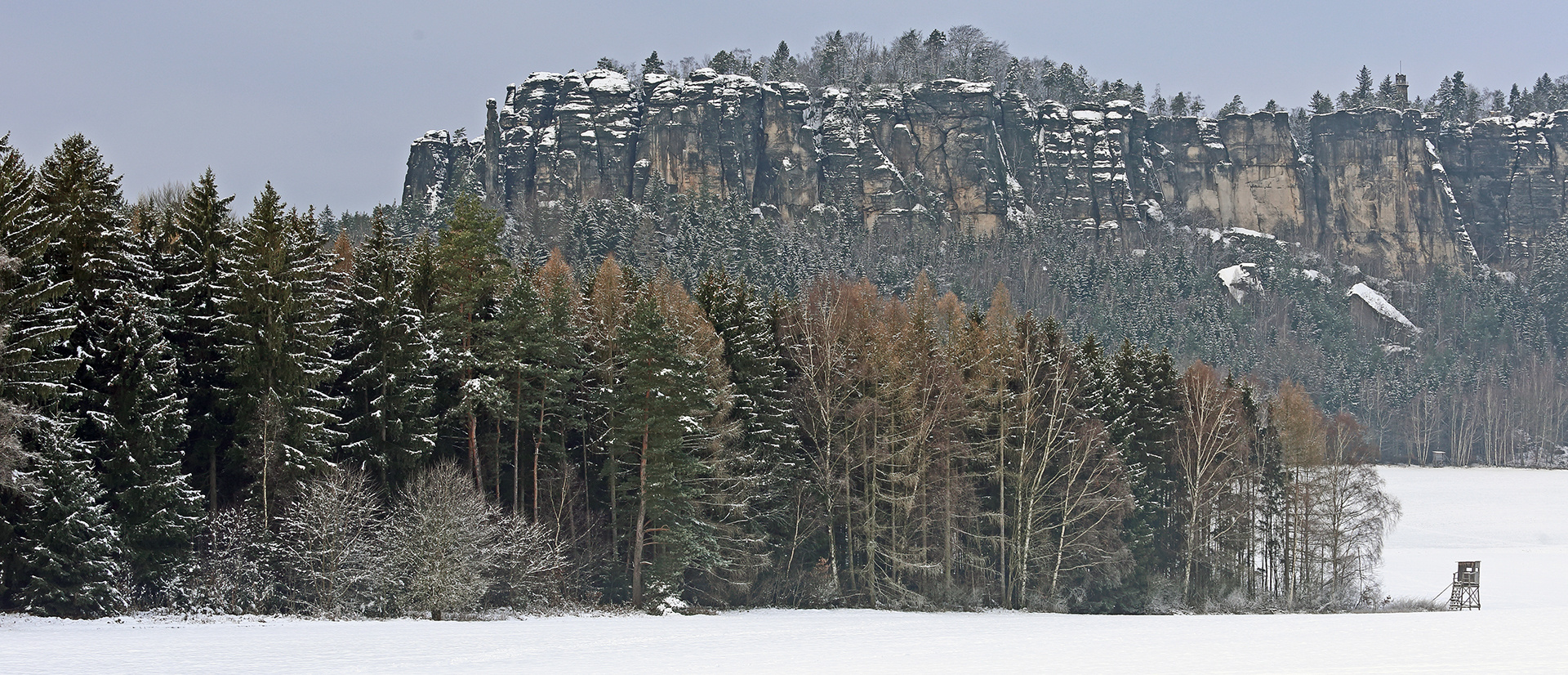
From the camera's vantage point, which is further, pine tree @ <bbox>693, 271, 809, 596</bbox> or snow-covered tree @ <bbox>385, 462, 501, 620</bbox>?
pine tree @ <bbox>693, 271, 809, 596</bbox>

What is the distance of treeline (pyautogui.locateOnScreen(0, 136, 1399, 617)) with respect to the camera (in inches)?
1077

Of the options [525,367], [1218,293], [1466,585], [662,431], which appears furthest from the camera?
[1218,293]

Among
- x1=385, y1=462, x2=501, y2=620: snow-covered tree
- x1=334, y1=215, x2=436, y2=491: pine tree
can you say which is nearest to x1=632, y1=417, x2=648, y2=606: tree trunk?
x1=385, y1=462, x2=501, y2=620: snow-covered tree

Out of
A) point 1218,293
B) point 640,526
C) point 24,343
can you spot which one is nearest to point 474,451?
point 640,526

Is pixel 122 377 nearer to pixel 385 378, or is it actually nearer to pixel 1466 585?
pixel 385 378

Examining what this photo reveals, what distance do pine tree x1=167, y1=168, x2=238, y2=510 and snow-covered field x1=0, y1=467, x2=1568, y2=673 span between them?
17.4 feet

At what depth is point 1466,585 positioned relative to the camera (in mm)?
43562

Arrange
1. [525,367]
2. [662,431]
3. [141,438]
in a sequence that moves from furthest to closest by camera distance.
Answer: [662,431], [525,367], [141,438]

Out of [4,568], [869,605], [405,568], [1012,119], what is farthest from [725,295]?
[1012,119]

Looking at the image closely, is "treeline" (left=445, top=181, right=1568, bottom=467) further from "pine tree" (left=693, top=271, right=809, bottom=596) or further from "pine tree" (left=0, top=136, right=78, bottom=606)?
"pine tree" (left=0, top=136, right=78, bottom=606)

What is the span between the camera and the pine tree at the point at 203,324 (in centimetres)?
2934

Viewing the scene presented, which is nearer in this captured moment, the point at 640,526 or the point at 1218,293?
the point at 640,526

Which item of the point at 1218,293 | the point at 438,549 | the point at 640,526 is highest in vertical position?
the point at 1218,293

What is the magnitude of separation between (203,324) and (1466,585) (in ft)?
140
